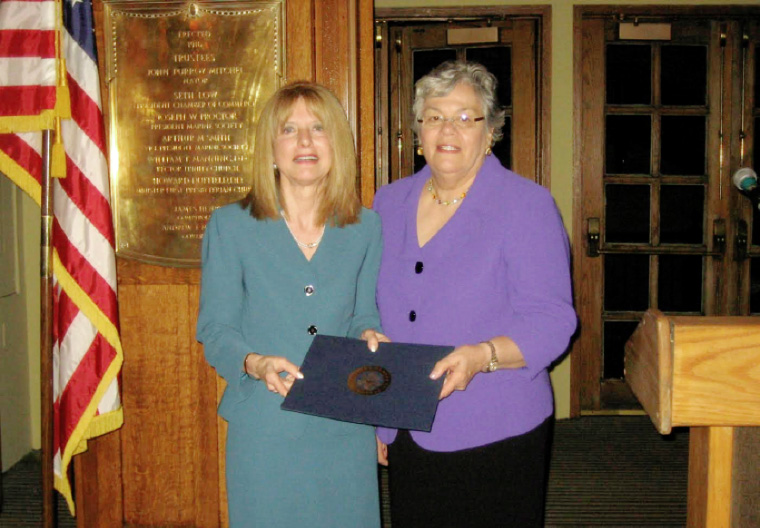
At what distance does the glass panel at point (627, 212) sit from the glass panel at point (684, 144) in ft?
0.79

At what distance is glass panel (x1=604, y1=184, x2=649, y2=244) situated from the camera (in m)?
4.38

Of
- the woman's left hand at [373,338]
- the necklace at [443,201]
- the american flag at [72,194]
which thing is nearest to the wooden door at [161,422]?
the american flag at [72,194]

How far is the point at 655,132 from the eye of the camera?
4.30 m

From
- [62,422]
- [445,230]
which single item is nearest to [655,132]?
[445,230]

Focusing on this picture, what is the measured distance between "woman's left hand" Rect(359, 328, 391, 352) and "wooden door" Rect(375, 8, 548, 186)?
9.38 feet

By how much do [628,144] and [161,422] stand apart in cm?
333

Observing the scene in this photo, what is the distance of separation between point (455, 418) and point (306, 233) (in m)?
0.61

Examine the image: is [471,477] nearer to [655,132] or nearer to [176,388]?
[176,388]

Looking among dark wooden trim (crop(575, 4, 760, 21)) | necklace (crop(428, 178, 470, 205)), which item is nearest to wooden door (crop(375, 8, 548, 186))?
dark wooden trim (crop(575, 4, 760, 21))

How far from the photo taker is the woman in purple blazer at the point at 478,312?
1.59 metres

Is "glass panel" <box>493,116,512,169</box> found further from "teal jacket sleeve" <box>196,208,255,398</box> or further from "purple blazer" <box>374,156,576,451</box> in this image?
"teal jacket sleeve" <box>196,208,255,398</box>

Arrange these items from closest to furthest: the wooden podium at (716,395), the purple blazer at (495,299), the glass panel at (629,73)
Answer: the wooden podium at (716,395), the purple blazer at (495,299), the glass panel at (629,73)

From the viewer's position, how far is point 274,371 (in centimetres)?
153

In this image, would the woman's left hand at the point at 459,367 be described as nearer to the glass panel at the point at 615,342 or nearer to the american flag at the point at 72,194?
the american flag at the point at 72,194
